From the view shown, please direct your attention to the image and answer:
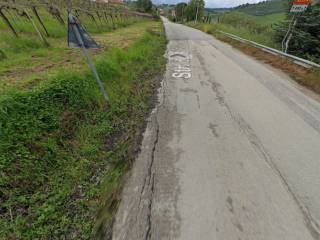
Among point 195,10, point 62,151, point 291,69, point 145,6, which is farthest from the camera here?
point 145,6

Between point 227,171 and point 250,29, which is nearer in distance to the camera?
point 227,171

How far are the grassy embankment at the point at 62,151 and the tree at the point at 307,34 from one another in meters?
9.16

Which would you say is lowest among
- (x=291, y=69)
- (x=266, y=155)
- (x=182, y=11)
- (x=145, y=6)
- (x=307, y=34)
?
(x=182, y=11)

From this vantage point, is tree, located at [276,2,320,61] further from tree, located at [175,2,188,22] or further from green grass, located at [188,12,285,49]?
tree, located at [175,2,188,22]

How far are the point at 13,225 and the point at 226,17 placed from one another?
4468 centimetres

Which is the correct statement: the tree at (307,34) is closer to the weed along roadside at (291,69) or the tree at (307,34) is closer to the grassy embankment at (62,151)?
the weed along roadside at (291,69)

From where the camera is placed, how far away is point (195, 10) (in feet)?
158

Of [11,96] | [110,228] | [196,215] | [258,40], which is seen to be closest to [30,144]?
[11,96]

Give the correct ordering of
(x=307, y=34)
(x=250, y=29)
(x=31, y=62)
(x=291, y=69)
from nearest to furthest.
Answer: (x=31, y=62) < (x=291, y=69) < (x=307, y=34) < (x=250, y=29)

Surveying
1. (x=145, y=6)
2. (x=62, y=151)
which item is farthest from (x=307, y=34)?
A: (x=145, y=6)

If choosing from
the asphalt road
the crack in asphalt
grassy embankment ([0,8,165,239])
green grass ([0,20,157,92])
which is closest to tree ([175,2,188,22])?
green grass ([0,20,157,92])

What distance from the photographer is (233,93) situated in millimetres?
5250

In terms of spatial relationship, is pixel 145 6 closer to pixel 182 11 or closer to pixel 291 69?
pixel 182 11

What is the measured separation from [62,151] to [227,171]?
264 cm
